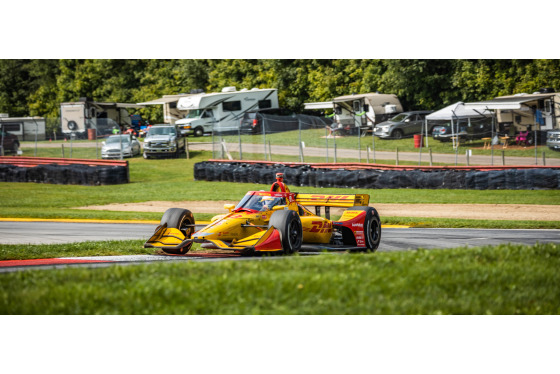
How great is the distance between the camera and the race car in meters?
13.5

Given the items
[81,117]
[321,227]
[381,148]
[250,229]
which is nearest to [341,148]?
[381,148]

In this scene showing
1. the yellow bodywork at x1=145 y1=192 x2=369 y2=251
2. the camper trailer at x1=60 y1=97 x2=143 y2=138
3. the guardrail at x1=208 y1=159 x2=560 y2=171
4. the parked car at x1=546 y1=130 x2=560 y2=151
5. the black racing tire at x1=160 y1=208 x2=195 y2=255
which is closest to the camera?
the yellow bodywork at x1=145 y1=192 x2=369 y2=251

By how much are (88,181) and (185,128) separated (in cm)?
1809

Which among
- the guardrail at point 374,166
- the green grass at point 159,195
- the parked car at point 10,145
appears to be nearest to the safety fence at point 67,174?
the green grass at point 159,195

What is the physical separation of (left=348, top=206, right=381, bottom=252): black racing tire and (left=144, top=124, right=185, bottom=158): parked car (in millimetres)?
31498

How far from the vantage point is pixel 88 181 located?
35.3 metres

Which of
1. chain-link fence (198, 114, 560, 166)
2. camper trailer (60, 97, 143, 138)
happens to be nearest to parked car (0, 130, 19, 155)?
camper trailer (60, 97, 143, 138)

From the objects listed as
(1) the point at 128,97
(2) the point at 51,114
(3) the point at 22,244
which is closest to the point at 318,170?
(3) the point at 22,244

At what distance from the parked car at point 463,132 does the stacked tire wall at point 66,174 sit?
61.2 ft

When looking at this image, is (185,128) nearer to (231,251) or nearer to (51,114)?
(51,114)

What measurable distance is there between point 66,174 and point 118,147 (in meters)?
8.77

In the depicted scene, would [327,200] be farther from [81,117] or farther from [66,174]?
[81,117]

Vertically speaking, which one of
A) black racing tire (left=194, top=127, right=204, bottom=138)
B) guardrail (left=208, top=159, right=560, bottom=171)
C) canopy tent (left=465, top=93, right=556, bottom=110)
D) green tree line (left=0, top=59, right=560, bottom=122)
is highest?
green tree line (left=0, top=59, right=560, bottom=122)

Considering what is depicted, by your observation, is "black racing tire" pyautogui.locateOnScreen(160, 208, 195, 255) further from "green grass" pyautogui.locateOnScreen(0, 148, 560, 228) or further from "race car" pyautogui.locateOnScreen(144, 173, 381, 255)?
"green grass" pyautogui.locateOnScreen(0, 148, 560, 228)
